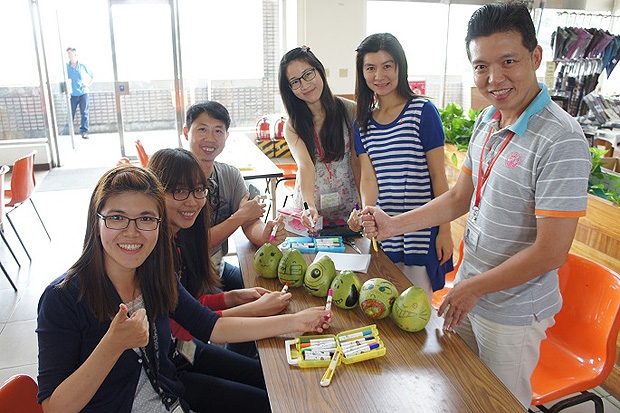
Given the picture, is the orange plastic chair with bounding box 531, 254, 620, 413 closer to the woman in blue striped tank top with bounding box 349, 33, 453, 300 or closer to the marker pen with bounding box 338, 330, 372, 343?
the woman in blue striped tank top with bounding box 349, 33, 453, 300

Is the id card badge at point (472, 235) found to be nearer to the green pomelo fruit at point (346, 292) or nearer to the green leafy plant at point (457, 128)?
the green pomelo fruit at point (346, 292)

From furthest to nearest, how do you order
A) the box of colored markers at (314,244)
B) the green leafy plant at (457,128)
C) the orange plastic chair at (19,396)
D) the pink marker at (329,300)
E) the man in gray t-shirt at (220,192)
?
the green leafy plant at (457,128)
the man in gray t-shirt at (220,192)
the box of colored markers at (314,244)
the pink marker at (329,300)
the orange plastic chair at (19,396)

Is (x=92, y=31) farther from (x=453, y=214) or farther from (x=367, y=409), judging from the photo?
(x=367, y=409)

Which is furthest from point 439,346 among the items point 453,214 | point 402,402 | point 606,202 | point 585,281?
point 606,202

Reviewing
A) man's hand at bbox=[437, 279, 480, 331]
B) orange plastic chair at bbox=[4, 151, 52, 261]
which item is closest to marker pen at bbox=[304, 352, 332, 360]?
man's hand at bbox=[437, 279, 480, 331]

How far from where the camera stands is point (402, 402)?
1.13m

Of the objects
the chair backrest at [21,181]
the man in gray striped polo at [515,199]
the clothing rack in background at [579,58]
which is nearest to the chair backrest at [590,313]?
the man in gray striped polo at [515,199]

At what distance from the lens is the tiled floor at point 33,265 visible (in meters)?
2.71

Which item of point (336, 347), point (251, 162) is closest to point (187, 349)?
point (336, 347)

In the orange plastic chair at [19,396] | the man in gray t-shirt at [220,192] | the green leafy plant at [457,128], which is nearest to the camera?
the orange plastic chair at [19,396]

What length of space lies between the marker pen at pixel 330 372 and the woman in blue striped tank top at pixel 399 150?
78 cm

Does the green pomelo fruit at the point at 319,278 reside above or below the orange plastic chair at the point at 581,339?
above

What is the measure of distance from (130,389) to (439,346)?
852 mm

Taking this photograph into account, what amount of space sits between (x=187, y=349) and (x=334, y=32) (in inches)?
235
